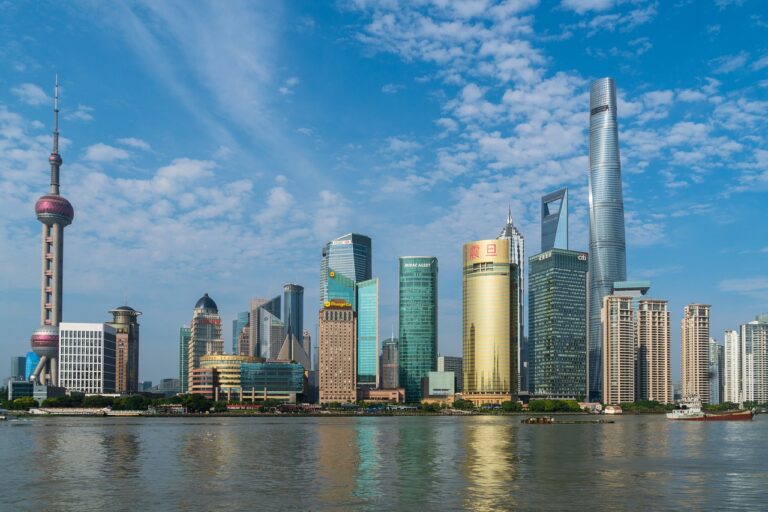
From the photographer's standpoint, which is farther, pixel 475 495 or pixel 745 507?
pixel 475 495

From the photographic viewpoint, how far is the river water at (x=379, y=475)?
8206 centimetres

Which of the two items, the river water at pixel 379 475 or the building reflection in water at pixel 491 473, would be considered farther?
the river water at pixel 379 475

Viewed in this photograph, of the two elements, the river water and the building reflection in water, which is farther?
the river water

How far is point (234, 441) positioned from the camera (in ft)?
548

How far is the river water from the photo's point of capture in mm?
82062

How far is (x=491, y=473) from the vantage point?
10575 centimetres

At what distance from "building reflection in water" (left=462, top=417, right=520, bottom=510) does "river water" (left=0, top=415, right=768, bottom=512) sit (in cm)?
18

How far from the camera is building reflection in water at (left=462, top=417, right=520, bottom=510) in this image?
81.6 m

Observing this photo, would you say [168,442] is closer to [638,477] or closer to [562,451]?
[562,451]

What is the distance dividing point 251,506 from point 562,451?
78.1 metres

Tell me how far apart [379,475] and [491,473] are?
1437cm

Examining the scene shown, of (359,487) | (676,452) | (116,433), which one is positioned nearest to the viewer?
(359,487)

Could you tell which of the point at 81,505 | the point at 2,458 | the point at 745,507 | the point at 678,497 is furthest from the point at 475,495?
the point at 2,458

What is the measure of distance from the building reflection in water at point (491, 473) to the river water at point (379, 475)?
0.59 feet
